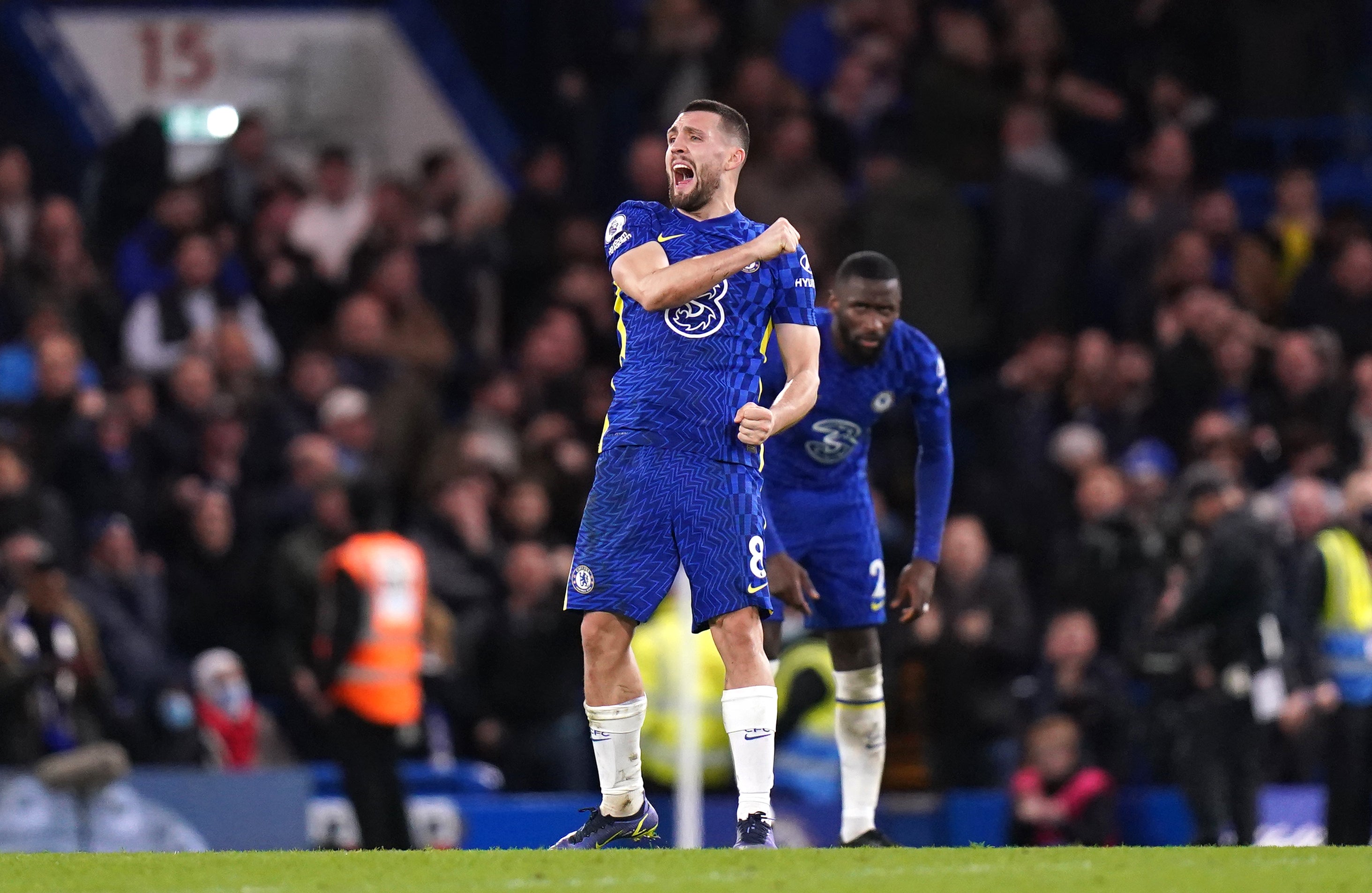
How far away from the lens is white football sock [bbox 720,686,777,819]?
7.49 meters

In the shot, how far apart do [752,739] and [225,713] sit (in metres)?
6.14

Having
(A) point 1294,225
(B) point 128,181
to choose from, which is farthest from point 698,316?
(A) point 1294,225

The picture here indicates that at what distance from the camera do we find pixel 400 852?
7.45 m

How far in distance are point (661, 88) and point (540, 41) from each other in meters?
2.65

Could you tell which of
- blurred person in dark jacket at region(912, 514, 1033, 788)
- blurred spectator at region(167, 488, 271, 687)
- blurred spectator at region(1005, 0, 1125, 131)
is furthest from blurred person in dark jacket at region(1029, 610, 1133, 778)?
blurred spectator at region(1005, 0, 1125, 131)

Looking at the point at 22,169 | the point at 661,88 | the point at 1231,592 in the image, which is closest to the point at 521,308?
the point at 661,88

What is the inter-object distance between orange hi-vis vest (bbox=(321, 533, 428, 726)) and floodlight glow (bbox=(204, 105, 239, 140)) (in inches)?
257

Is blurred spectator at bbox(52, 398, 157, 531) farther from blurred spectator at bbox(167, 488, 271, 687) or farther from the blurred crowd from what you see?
blurred spectator at bbox(167, 488, 271, 687)

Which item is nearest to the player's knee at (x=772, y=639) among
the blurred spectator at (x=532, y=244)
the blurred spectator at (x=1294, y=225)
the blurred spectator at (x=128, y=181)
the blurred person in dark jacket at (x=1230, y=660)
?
the blurred person in dark jacket at (x=1230, y=660)

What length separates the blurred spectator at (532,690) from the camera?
13047 mm

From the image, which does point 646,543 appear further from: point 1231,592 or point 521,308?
point 521,308

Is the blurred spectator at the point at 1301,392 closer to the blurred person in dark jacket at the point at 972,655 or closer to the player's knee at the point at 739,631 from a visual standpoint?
the blurred person in dark jacket at the point at 972,655

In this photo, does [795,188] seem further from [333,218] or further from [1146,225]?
[333,218]

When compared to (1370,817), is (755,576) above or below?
above
